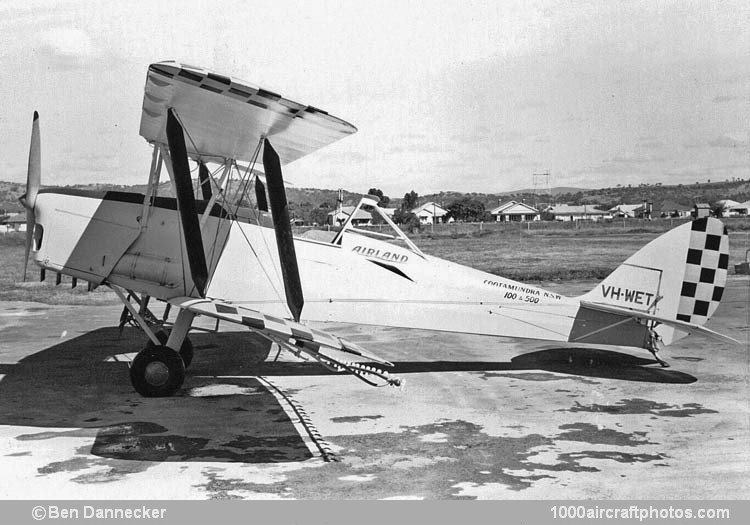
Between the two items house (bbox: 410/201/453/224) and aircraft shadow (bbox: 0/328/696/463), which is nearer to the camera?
aircraft shadow (bbox: 0/328/696/463)

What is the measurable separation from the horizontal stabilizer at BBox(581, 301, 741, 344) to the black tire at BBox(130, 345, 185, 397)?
207 inches

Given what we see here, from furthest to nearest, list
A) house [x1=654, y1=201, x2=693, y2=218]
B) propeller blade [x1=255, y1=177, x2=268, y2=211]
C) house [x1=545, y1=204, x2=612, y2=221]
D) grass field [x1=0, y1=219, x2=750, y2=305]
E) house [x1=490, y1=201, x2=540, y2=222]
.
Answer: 1. house [x1=545, y1=204, x2=612, y2=221]
2. house [x1=490, y1=201, x2=540, y2=222]
3. house [x1=654, y1=201, x2=693, y2=218]
4. grass field [x1=0, y1=219, x2=750, y2=305]
5. propeller blade [x1=255, y1=177, x2=268, y2=211]

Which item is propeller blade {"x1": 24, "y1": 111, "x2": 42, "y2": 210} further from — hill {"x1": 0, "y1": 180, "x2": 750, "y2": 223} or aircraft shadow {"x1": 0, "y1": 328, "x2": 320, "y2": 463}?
hill {"x1": 0, "y1": 180, "x2": 750, "y2": 223}

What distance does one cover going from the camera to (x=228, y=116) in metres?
6.95

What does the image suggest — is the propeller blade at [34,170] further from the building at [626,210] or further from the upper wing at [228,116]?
the building at [626,210]

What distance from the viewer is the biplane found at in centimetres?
661

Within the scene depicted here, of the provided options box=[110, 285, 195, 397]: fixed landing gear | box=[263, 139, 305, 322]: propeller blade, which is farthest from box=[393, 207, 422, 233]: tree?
box=[263, 139, 305, 322]: propeller blade

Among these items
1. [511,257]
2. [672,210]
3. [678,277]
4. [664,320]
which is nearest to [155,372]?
[664,320]

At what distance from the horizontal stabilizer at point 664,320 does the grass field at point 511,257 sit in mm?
11213

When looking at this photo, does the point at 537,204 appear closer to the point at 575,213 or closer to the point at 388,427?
the point at 575,213
